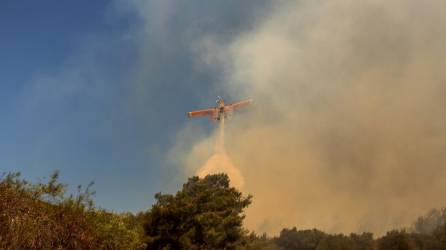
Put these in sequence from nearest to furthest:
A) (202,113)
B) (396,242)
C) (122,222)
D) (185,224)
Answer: (122,222), (185,224), (202,113), (396,242)

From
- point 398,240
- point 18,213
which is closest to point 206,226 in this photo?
point 18,213

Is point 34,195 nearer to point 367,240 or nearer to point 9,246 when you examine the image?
point 9,246

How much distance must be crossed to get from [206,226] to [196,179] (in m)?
40.8

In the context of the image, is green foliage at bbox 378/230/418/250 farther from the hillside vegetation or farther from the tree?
the tree

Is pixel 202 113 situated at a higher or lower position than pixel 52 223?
higher

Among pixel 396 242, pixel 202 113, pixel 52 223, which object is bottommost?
pixel 52 223

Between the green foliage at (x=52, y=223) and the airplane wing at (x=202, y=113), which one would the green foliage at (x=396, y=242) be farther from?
the green foliage at (x=52, y=223)

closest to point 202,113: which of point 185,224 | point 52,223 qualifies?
point 185,224

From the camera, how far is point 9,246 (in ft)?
84.7

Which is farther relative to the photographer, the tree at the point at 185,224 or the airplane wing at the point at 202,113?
the airplane wing at the point at 202,113

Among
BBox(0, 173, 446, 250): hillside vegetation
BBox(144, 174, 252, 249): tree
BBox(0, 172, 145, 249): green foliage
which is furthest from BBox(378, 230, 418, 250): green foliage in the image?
BBox(0, 172, 145, 249): green foliage

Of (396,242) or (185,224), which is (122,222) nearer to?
(185,224)

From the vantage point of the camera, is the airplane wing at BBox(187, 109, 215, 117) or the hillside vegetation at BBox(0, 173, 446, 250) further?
the airplane wing at BBox(187, 109, 215, 117)

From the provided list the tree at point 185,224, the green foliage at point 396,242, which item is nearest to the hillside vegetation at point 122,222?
the tree at point 185,224
